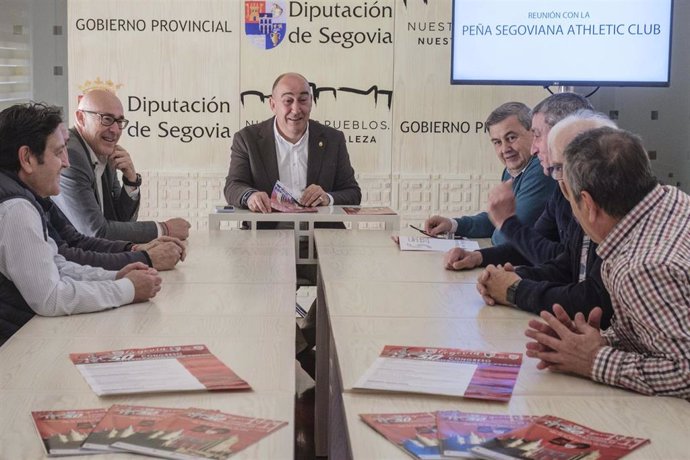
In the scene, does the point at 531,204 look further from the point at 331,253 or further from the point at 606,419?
the point at 606,419

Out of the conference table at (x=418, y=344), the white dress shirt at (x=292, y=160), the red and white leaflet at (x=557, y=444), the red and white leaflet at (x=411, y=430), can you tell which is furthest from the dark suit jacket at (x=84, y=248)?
the red and white leaflet at (x=557, y=444)

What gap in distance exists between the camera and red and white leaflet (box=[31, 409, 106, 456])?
1.74 m

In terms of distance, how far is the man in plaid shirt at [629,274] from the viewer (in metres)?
2.04

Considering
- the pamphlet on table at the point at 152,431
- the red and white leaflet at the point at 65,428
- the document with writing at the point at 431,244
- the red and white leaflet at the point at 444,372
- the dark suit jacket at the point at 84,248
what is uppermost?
the dark suit jacket at the point at 84,248

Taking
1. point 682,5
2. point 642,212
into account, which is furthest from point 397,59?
point 642,212

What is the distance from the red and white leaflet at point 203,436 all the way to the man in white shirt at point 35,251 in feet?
3.55

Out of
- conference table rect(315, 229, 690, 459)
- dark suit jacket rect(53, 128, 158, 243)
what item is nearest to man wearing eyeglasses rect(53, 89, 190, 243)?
dark suit jacket rect(53, 128, 158, 243)

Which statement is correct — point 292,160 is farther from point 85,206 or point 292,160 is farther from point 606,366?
point 606,366

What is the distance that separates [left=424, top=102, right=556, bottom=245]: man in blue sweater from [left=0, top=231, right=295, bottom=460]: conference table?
1.01 metres

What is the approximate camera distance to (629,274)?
6.81 feet

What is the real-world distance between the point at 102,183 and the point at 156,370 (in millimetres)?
2854

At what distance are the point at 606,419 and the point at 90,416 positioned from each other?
102cm

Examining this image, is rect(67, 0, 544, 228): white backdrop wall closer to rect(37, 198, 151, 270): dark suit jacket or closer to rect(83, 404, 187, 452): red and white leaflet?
rect(37, 198, 151, 270): dark suit jacket

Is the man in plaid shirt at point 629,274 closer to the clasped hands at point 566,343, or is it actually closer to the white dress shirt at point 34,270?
the clasped hands at point 566,343
